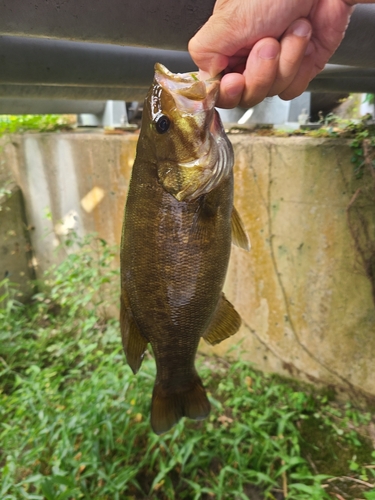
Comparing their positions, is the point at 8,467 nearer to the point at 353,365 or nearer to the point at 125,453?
the point at 125,453

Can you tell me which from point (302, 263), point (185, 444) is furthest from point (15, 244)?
point (302, 263)

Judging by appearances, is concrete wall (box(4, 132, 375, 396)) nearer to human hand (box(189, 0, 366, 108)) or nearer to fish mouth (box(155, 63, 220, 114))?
human hand (box(189, 0, 366, 108))

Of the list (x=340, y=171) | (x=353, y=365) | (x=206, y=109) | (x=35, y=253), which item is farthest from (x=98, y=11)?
(x=35, y=253)

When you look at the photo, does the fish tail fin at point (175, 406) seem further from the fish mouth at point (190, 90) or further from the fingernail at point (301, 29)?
the fingernail at point (301, 29)

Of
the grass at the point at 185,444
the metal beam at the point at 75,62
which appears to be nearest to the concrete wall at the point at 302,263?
the grass at the point at 185,444

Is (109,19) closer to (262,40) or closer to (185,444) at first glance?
(262,40)
